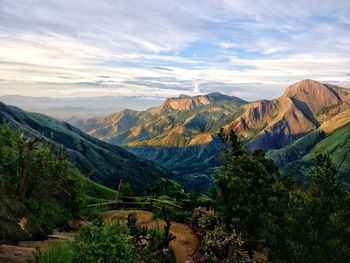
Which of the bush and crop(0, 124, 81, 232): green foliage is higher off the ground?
crop(0, 124, 81, 232): green foliage

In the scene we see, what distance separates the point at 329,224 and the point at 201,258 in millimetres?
12042

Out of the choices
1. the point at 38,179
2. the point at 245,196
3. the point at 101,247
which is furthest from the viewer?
the point at 245,196

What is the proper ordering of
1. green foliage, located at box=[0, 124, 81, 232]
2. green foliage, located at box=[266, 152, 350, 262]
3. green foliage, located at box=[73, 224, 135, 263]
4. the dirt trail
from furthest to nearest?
green foliage, located at box=[0, 124, 81, 232]
green foliage, located at box=[266, 152, 350, 262]
the dirt trail
green foliage, located at box=[73, 224, 135, 263]

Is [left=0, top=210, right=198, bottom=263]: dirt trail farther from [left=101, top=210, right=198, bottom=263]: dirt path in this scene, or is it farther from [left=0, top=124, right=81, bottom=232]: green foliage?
[left=0, top=124, right=81, bottom=232]: green foliage

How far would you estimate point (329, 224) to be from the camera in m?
33.8

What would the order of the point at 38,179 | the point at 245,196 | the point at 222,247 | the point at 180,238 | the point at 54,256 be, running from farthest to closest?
the point at 245,196
the point at 180,238
the point at 222,247
the point at 38,179
the point at 54,256

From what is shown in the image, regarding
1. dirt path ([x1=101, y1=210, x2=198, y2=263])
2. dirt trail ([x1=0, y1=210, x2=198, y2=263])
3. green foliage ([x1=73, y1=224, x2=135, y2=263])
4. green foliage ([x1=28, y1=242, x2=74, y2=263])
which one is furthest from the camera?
dirt path ([x1=101, y1=210, x2=198, y2=263])

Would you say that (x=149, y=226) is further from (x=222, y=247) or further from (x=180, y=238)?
(x=222, y=247)

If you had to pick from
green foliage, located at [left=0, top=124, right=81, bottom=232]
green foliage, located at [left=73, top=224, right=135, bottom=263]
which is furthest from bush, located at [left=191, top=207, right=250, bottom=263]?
green foliage, located at [left=73, top=224, right=135, bottom=263]

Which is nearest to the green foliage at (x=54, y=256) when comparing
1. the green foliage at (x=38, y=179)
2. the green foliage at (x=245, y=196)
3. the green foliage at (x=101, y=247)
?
the green foliage at (x=101, y=247)

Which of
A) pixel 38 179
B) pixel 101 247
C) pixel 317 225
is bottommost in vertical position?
pixel 317 225

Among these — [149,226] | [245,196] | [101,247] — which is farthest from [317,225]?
[101,247]

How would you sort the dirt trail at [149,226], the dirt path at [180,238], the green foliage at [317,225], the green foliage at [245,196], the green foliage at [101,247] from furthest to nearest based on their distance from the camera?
the green foliage at [245,196] < the dirt path at [180,238] < the green foliage at [317,225] < the dirt trail at [149,226] < the green foliage at [101,247]

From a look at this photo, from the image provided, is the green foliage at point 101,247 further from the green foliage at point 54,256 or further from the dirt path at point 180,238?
the dirt path at point 180,238
